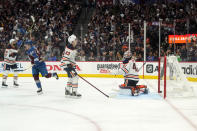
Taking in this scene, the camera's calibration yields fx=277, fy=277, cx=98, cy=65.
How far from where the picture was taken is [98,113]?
4863 mm

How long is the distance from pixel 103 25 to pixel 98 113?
9252 mm

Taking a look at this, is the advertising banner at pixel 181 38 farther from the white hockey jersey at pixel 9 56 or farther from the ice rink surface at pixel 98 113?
the white hockey jersey at pixel 9 56

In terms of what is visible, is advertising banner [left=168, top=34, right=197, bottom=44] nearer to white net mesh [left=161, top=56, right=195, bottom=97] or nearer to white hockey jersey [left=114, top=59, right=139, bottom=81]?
white net mesh [left=161, top=56, right=195, bottom=97]

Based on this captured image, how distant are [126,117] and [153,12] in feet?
39.2

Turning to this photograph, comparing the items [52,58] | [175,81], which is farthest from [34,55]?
[52,58]

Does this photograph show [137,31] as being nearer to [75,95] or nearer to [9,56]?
[9,56]

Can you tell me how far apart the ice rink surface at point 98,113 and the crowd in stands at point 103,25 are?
3.10 metres

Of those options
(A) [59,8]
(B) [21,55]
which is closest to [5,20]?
(A) [59,8]

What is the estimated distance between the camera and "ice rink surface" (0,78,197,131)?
3942 mm

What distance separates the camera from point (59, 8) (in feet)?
57.7

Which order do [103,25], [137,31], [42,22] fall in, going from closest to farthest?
1. [137,31]
2. [103,25]
3. [42,22]

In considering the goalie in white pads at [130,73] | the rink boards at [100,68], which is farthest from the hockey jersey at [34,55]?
the rink boards at [100,68]

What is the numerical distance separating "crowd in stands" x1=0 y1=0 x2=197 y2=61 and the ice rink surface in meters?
3.10

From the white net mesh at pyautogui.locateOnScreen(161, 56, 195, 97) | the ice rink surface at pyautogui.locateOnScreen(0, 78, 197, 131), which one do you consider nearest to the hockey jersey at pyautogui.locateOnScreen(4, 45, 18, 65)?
the ice rink surface at pyautogui.locateOnScreen(0, 78, 197, 131)
